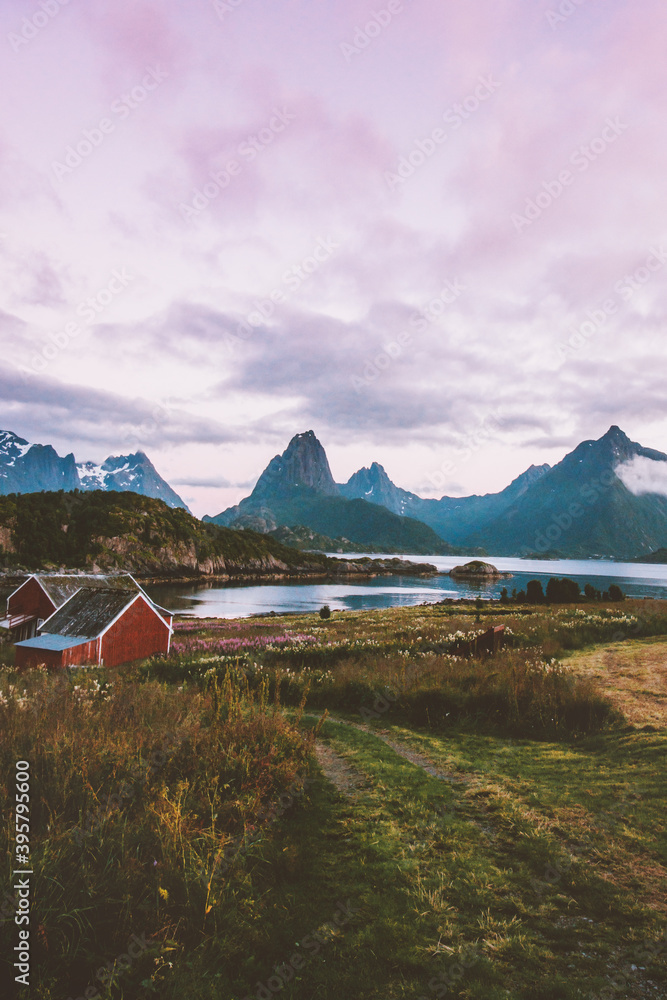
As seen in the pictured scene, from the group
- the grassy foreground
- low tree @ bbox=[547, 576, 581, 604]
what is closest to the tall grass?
the grassy foreground

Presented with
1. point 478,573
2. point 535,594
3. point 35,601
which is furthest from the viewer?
point 478,573

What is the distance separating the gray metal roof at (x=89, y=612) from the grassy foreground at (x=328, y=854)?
552 inches

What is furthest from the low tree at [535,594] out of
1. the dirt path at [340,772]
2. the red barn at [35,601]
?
the dirt path at [340,772]

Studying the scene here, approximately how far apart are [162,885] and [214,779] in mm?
1644

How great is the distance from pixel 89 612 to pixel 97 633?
177 cm

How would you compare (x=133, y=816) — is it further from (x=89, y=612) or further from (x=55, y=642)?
(x=89, y=612)

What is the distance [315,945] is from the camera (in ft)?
13.6

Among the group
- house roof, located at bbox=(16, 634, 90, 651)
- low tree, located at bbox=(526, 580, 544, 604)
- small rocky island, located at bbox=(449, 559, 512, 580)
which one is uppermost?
house roof, located at bbox=(16, 634, 90, 651)

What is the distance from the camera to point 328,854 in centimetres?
565

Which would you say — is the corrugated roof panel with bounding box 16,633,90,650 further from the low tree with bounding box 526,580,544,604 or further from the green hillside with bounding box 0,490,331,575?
the green hillside with bounding box 0,490,331,575

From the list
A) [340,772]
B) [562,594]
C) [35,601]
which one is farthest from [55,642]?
[562,594]

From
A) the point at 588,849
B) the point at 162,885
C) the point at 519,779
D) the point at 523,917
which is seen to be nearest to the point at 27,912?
the point at 162,885

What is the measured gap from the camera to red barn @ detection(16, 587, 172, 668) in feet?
68.0

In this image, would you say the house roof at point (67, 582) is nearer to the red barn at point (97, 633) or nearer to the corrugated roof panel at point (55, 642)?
the red barn at point (97, 633)
